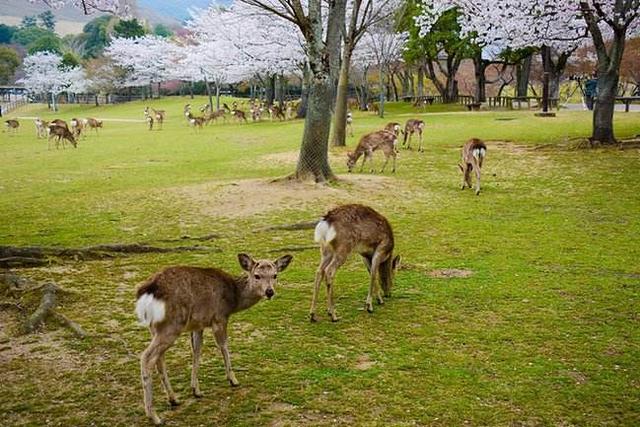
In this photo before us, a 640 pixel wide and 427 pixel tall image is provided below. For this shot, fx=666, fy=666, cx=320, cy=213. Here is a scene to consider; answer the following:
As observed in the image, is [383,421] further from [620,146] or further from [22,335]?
[620,146]

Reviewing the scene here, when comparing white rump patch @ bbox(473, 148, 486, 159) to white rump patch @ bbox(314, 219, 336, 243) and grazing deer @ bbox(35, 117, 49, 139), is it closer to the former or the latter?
white rump patch @ bbox(314, 219, 336, 243)

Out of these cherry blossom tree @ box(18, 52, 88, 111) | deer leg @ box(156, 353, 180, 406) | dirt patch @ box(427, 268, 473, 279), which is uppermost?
cherry blossom tree @ box(18, 52, 88, 111)

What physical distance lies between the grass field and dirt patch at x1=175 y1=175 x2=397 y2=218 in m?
0.06

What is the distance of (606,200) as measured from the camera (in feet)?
41.8

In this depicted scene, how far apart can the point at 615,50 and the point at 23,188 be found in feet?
52.4

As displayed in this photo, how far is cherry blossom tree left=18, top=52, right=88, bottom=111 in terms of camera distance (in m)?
74.7

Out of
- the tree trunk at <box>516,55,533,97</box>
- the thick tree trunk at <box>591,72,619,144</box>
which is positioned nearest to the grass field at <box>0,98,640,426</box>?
the thick tree trunk at <box>591,72,619,144</box>

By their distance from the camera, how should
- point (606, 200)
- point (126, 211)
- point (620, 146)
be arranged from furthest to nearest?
point (620, 146) → point (606, 200) → point (126, 211)

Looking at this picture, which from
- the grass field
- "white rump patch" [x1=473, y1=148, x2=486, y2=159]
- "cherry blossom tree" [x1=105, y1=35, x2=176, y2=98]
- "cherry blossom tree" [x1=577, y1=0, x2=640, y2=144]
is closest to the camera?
the grass field

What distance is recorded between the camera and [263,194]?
12648mm

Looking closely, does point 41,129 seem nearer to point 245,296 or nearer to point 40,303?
point 40,303

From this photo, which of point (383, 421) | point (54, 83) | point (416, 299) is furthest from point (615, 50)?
point (54, 83)

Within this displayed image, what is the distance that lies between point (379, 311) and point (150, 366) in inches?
109

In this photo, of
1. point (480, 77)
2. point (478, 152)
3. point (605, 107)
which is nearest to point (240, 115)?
point (480, 77)
